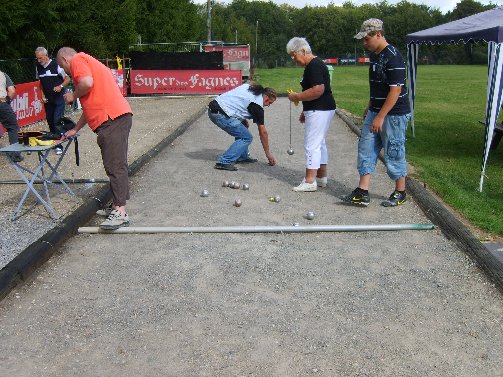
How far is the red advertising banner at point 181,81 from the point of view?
22578 mm

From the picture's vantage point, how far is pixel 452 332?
12.4 feet

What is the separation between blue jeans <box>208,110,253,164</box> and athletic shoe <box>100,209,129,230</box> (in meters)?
2.96

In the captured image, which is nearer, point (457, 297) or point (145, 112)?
point (457, 297)

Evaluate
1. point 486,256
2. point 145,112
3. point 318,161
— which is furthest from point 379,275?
point 145,112

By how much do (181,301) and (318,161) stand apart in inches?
134

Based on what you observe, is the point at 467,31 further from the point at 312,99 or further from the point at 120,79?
the point at 120,79

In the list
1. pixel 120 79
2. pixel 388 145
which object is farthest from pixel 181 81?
pixel 388 145

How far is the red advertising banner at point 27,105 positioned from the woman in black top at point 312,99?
27.9 feet

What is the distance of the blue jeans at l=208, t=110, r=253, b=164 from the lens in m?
8.51

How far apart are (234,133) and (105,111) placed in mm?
3230

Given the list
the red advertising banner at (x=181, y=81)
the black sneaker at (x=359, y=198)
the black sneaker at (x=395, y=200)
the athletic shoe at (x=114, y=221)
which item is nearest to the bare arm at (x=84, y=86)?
the athletic shoe at (x=114, y=221)

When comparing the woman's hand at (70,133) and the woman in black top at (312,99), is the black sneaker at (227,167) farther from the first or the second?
the woman's hand at (70,133)

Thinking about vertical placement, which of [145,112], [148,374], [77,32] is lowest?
[148,374]

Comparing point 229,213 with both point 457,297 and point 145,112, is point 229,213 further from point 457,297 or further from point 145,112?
point 145,112
